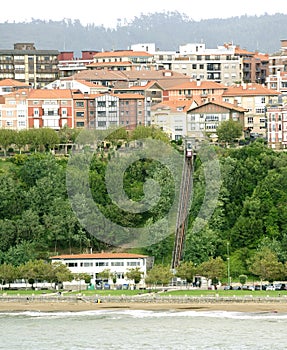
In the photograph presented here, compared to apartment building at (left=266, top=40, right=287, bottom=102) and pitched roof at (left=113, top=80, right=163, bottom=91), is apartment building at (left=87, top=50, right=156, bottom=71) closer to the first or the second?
pitched roof at (left=113, top=80, right=163, bottom=91)

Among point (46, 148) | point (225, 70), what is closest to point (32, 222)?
point (46, 148)

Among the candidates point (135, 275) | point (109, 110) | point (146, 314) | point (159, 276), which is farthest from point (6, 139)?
point (146, 314)

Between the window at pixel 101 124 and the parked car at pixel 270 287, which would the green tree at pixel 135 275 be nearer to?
the parked car at pixel 270 287

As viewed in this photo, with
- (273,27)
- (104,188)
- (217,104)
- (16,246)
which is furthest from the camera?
(273,27)

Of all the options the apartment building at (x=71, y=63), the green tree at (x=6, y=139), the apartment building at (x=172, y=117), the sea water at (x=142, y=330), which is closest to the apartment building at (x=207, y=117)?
the apartment building at (x=172, y=117)

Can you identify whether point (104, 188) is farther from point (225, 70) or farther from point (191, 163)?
point (225, 70)
